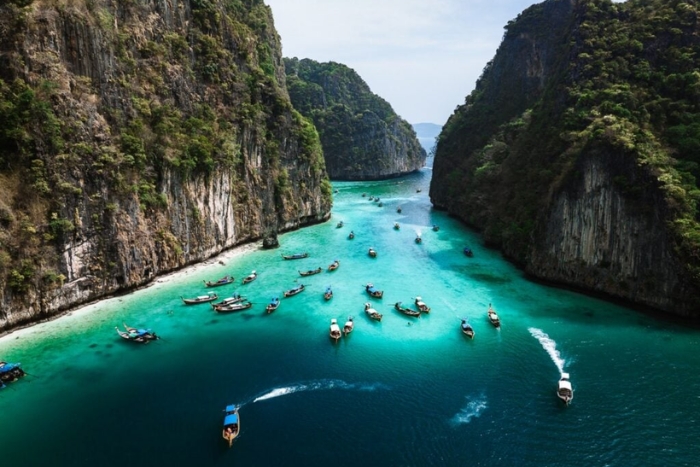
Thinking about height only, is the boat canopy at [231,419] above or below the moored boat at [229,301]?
below

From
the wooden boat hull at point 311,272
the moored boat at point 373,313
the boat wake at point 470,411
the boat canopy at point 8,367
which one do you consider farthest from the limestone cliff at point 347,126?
the boat wake at point 470,411

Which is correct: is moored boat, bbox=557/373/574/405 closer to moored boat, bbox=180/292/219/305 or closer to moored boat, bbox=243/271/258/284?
moored boat, bbox=180/292/219/305

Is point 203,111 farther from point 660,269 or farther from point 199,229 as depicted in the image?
point 660,269

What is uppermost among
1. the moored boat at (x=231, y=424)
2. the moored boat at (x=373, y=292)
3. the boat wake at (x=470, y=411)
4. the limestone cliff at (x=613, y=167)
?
the limestone cliff at (x=613, y=167)

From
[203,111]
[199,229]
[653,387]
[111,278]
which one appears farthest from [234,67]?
[653,387]

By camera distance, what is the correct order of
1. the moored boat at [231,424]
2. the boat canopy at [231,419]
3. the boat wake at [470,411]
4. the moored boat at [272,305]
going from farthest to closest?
the moored boat at [272,305] < the boat wake at [470,411] < the boat canopy at [231,419] < the moored boat at [231,424]

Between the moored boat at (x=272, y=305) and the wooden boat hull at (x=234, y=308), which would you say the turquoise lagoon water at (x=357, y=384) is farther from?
the wooden boat hull at (x=234, y=308)
